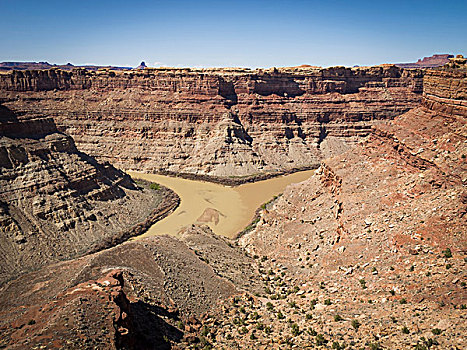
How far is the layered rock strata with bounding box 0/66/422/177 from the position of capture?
64625 millimetres

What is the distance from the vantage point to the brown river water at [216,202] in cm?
3866

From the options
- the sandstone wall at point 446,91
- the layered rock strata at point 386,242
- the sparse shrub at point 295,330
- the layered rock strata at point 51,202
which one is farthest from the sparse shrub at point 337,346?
the layered rock strata at point 51,202

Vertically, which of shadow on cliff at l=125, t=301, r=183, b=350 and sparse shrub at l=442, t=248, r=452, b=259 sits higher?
sparse shrub at l=442, t=248, r=452, b=259

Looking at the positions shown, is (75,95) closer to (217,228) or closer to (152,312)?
(217,228)

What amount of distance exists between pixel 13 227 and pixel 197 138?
39963 millimetres

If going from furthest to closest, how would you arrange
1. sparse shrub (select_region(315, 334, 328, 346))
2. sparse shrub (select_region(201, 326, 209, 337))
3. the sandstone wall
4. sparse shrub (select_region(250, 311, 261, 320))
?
the sandstone wall < sparse shrub (select_region(250, 311, 261, 320)) < sparse shrub (select_region(201, 326, 209, 337)) < sparse shrub (select_region(315, 334, 328, 346))

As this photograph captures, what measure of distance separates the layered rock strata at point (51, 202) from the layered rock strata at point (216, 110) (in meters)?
23.0

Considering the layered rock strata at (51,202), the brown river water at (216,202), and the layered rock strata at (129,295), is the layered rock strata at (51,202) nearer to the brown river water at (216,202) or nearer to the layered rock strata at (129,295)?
the brown river water at (216,202)

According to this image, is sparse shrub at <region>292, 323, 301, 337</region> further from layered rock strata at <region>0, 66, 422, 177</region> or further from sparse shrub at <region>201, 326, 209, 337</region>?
layered rock strata at <region>0, 66, 422, 177</region>

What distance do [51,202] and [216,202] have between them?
20678mm

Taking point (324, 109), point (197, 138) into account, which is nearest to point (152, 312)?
point (197, 138)

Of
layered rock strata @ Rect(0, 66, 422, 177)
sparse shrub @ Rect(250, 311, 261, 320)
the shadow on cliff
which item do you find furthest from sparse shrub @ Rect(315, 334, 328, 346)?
layered rock strata @ Rect(0, 66, 422, 177)

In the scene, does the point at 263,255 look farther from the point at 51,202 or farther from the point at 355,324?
the point at 51,202

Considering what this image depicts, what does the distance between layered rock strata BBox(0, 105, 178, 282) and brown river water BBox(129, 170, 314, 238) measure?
3.04m
